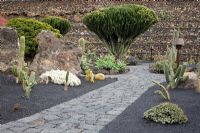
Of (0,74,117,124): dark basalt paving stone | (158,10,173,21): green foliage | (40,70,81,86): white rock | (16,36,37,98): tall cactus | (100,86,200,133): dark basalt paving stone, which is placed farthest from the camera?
(158,10,173,21): green foliage

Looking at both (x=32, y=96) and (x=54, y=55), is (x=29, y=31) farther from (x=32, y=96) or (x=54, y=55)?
(x=32, y=96)

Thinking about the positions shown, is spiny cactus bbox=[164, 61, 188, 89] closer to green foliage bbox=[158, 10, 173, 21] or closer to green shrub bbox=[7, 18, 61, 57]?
green shrub bbox=[7, 18, 61, 57]

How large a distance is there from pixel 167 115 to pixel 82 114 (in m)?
1.57

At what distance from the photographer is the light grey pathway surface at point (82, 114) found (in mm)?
6480

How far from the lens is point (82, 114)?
7574 millimetres

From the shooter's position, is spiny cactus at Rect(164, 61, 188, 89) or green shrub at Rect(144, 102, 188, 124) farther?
spiny cactus at Rect(164, 61, 188, 89)

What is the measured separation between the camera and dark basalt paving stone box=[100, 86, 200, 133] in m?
6.39

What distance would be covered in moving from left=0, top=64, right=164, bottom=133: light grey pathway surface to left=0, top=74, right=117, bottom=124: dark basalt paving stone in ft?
0.68

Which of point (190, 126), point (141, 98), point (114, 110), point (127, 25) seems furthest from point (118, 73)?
point (190, 126)

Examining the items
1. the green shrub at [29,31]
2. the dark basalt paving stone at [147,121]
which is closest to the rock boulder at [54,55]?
the green shrub at [29,31]

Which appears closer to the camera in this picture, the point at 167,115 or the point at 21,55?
the point at 167,115

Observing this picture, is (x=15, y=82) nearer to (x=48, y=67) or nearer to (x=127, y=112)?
(x=48, y=67)

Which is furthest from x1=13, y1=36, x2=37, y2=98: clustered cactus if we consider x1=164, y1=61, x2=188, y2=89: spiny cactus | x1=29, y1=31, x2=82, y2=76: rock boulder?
x1=164, y1=61, x2=188, y2=89: spiny cactus

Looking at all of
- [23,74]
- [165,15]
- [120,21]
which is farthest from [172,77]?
[165,15]
